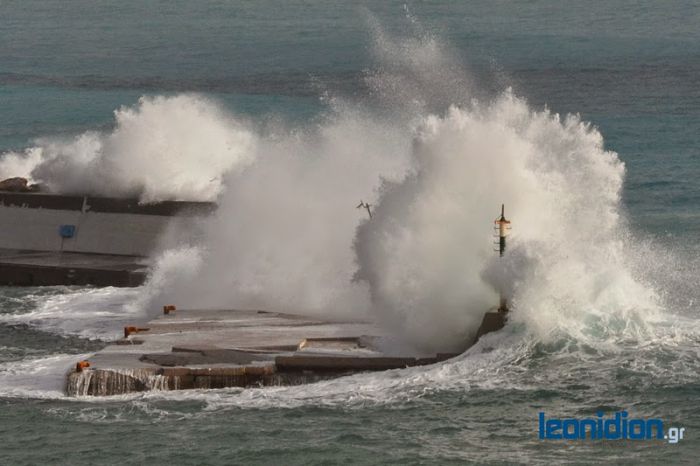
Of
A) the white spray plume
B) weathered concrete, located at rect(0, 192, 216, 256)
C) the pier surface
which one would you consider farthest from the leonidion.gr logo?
the white spray plume

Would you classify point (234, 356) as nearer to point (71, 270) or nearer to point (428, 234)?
point (428, 234)

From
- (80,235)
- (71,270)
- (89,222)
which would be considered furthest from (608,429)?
(89,222)

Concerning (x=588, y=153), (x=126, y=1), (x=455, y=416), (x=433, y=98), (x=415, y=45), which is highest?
(x=126, y=1)

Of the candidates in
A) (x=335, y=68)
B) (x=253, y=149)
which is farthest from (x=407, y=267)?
(x=335, y=68)

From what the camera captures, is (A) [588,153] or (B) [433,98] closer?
(A) [588,153]

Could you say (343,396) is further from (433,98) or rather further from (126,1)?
(126,1)

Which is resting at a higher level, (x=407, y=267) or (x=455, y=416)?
(x=407, y=267)
